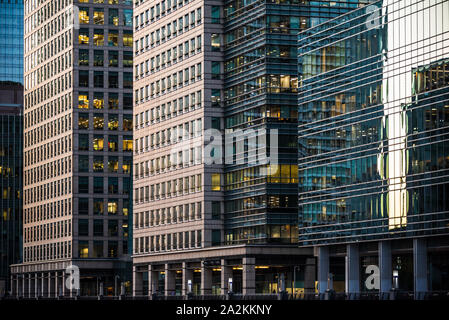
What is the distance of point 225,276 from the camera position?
164375 millimetres

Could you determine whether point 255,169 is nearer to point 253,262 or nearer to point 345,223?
point 253,262

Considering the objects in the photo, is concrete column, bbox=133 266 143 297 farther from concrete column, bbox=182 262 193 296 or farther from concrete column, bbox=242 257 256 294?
concrete column, bbox=242 257 256 294

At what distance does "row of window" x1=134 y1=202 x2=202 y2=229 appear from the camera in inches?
6741

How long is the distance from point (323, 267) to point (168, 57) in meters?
47.5

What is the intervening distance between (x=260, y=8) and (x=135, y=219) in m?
45.8

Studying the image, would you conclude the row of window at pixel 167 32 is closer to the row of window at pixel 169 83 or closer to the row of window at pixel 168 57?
the row of window at pixel 168 57

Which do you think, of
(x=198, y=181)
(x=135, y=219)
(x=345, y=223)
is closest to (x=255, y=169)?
(x=198, y=181)

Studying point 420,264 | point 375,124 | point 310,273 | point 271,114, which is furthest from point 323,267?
point 271,114

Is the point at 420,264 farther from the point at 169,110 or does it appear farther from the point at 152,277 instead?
the point at 152,277

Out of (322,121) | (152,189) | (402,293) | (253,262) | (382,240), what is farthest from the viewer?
(152,189)

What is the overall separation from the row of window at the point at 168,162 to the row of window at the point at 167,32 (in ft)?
57.5

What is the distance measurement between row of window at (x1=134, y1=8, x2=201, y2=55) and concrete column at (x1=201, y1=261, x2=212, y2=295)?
112 ft

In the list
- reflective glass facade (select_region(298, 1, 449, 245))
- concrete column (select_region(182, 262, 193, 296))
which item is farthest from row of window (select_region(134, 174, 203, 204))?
reflective glass facade (select_region(298, 1, 449, 245))
